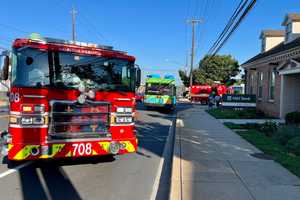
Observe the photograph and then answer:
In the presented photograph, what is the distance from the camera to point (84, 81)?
7.05m

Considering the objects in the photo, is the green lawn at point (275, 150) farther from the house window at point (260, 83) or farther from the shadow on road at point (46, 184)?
the house window at point (260, 83)

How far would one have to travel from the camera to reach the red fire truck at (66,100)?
245 inches

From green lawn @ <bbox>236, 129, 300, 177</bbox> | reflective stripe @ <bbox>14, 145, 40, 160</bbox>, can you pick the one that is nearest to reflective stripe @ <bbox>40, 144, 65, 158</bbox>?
reflective stripe @ <bbox>14, 145, 40, 160</bbox>

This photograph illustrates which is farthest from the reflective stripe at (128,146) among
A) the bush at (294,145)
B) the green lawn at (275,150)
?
the bush at (294,145)

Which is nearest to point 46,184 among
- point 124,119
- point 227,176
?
point 124,119

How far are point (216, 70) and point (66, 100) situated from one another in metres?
69.5

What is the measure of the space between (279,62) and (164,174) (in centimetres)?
1510

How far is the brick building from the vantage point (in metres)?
17.9

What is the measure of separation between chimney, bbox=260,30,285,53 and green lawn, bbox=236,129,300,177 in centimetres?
1518

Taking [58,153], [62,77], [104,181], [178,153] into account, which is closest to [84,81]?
[62,77]

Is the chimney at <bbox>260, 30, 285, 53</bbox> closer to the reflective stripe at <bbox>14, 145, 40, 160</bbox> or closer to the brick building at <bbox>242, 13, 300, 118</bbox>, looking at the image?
the brick building at <bbox>242, 13, 300, 118</bbox>

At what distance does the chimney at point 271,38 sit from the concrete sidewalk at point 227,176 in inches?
718

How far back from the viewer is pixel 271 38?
2633cm

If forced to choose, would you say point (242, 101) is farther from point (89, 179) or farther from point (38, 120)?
point (38, 120)
